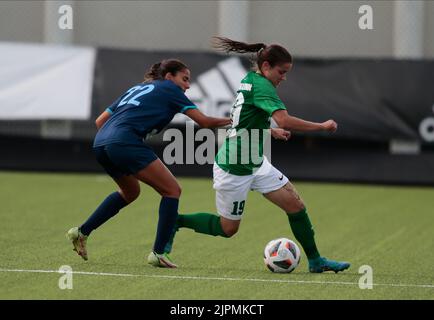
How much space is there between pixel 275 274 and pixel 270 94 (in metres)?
1.31

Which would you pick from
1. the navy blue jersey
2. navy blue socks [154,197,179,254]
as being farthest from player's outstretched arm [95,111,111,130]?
navy blue socks [154,197,179,254]

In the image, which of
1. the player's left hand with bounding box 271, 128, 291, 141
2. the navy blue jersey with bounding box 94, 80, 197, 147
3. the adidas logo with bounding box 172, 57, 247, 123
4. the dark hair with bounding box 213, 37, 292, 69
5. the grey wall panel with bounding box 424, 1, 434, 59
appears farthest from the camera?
the grey wall panel with bounding box 424, 1, 434, 59

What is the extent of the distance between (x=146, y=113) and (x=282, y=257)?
1.48 metres

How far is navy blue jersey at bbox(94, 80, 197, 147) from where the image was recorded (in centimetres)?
792

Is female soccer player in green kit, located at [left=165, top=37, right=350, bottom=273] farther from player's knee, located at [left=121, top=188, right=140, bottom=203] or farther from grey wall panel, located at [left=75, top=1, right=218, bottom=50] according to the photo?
grey wall panel, located at [left=75, top=1, right=218, bottom=50]

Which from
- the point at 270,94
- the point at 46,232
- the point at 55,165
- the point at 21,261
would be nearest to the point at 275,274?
the point at 270,94

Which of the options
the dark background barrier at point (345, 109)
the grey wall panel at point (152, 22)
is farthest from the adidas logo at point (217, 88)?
the grey wall panel at point (152, 22)

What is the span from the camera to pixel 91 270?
25.1ft

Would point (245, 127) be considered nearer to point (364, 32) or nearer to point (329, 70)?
point (329, 70)

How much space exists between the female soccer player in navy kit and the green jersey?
0.13 meters

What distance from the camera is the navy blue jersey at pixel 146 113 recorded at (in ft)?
26.0

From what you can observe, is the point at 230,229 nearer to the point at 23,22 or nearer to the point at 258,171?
the point at 258,171

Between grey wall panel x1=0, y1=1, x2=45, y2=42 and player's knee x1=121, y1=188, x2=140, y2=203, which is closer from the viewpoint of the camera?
player's knee x1=121, y1=188, x2=140, y2=203

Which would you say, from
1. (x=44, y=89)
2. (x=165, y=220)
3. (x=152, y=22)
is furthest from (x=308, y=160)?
(x=165, y=220)
